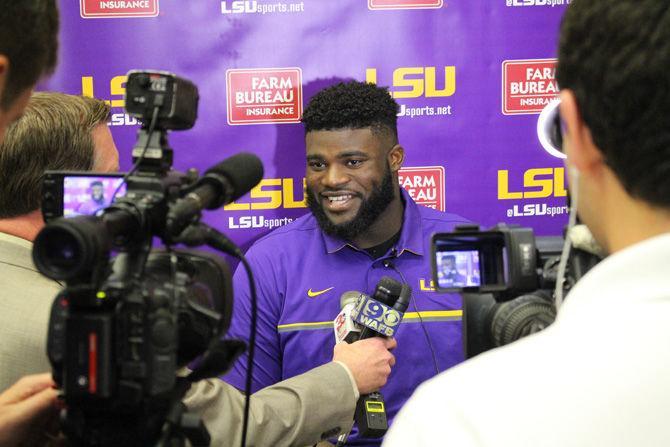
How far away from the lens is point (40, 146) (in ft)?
4.91

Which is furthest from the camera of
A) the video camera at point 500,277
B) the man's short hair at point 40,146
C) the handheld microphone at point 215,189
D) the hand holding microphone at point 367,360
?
the hand holding microphone at point 367,360

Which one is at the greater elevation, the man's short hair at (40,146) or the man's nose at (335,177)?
the man's short hair at (40,146)

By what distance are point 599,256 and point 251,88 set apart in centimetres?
166

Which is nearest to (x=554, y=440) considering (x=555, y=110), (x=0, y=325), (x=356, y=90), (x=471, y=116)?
(x=555, y=110)

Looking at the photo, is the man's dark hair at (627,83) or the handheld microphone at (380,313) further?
the handheld microphone at (380,313)

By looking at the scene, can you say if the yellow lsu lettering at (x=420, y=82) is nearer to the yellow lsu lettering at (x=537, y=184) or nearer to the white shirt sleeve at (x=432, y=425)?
the yellow lsu lettering at (x=537, y=184)

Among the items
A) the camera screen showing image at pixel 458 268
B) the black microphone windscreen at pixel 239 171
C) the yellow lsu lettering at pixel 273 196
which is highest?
the black microphone windscreen at pixel 239 171

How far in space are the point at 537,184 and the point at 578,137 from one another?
6.55 feet

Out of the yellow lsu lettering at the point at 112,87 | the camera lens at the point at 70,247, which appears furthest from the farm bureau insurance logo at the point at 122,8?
the camera lens at the point at 70,247

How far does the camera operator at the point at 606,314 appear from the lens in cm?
61

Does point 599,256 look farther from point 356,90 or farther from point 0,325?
point 356,90

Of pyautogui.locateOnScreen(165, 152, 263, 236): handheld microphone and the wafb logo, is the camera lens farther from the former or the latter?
the wafb logo

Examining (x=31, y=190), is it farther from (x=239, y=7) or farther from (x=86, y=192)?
(x=239, y=7)

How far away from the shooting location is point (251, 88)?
2531 millimetres
